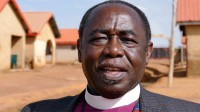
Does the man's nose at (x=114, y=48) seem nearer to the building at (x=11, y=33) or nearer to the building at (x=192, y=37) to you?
the building at (x=192, y=37)

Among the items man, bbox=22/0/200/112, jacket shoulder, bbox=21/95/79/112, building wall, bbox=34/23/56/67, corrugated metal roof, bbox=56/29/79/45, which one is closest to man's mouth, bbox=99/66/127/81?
man, bbox=22/0/200/112

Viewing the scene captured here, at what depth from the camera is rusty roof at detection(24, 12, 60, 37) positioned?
70.7 feet

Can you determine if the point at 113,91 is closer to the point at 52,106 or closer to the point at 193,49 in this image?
the point at 52,106

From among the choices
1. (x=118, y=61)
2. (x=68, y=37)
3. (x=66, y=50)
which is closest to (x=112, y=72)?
(x=118, y=61)

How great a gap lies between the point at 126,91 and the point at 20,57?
18.8m

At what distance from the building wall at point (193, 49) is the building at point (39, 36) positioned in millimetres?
10364

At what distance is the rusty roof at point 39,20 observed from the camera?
21.5 m

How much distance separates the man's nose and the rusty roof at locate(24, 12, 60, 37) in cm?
2003

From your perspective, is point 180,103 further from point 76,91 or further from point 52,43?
point 52,43

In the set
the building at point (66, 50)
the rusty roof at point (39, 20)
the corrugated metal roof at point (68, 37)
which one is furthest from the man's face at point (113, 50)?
the corrugated metal roof at point (68, 37)

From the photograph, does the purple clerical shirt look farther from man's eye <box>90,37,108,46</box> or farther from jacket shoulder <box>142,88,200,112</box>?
man's eye <box>90,37,108,46</box>

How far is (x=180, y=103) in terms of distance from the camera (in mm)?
1201

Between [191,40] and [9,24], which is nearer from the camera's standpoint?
[191,40]

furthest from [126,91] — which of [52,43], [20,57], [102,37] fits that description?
[52,43]
